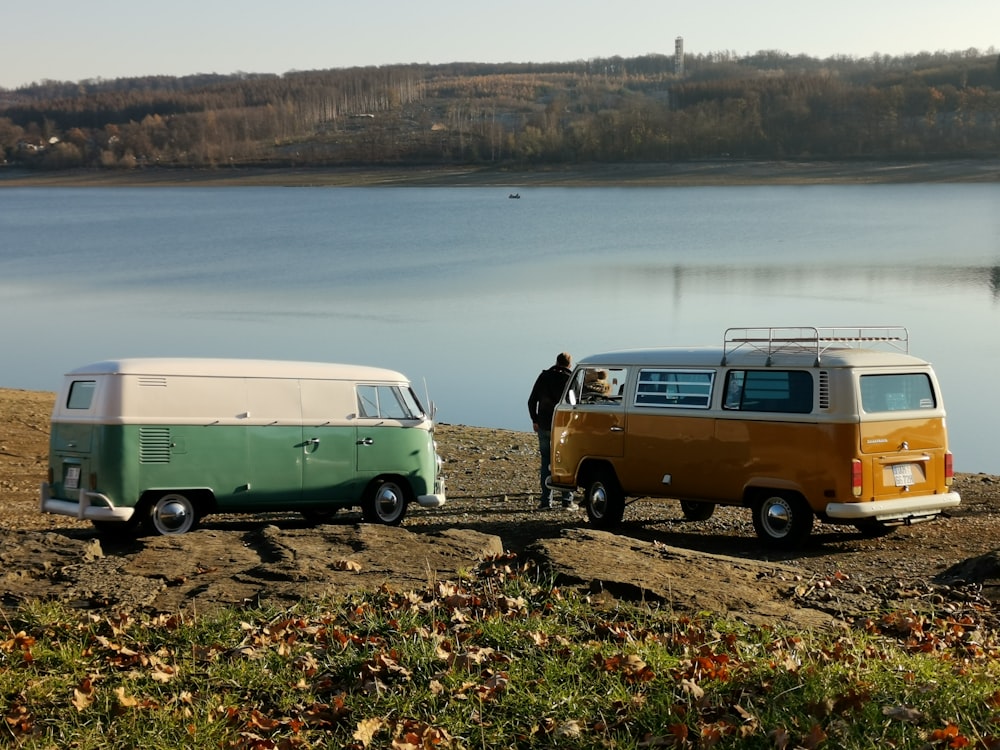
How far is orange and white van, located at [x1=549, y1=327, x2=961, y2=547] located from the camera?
12.7 metres

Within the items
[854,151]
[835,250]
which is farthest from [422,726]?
[854,151]

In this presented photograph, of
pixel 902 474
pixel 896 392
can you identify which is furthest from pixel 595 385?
pixel 902 474

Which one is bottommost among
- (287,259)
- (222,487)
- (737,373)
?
(287,259)

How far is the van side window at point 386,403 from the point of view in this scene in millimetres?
14727

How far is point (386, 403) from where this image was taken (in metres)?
15.0

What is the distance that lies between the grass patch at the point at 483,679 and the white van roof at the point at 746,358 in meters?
4.58

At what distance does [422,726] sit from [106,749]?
1591mm

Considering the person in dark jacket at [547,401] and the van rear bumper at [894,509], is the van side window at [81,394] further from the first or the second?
the van rear bumper at [894,509]

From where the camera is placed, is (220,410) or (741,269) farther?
(741,269)

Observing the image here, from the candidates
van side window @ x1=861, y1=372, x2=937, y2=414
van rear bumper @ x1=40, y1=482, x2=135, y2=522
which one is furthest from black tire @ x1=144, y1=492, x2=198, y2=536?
van side window @ x1=861, y1=372, x2=937, y2=414

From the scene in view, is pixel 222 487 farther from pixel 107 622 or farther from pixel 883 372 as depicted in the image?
pixel 883 372

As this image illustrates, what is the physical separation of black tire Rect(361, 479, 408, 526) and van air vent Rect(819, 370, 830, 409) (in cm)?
497

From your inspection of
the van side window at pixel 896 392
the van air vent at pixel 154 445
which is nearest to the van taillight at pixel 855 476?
the van side window at pixel 896 392

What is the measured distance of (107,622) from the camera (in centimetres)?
820
